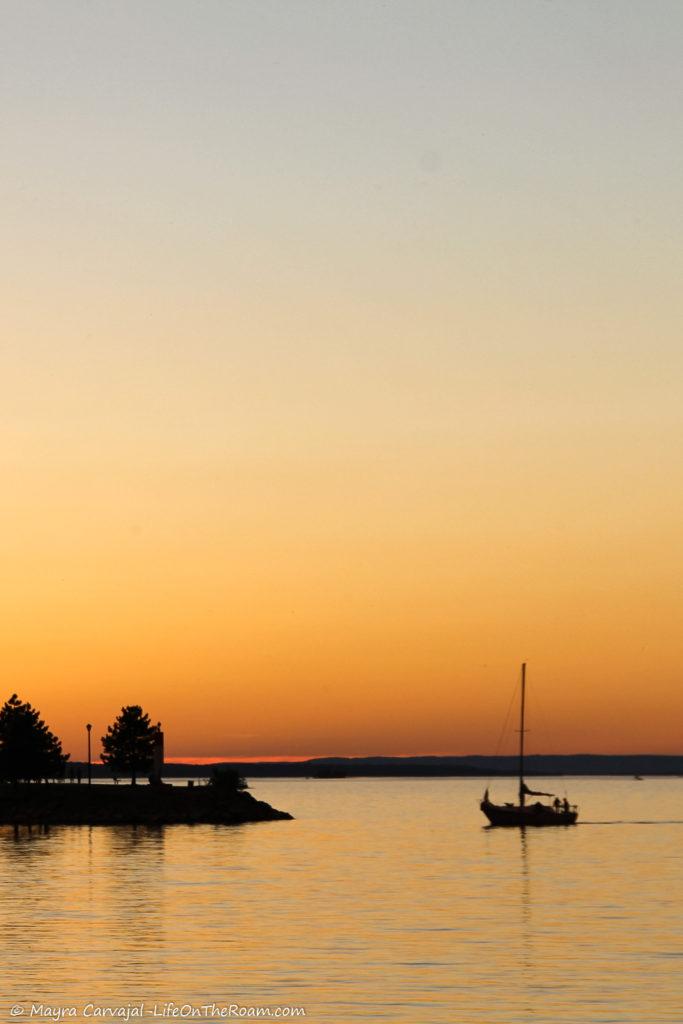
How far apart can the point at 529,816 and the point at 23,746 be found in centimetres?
5872

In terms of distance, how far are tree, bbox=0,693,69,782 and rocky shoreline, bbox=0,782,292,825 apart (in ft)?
8.88

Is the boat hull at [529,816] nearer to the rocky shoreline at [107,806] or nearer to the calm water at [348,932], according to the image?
the rocky shoreline at [107,806]

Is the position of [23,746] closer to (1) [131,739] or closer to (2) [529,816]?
(1) [131,739]

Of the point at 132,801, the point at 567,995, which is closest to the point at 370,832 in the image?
the point at 132,801

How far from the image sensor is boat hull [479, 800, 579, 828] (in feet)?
589

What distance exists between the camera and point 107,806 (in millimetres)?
175625

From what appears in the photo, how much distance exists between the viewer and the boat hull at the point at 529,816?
179625 mm

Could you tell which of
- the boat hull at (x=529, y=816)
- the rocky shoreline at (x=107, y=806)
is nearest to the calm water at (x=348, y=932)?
the rocky shoreline at (x=107, y=806)

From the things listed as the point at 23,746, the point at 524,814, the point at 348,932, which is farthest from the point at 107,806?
the point at 348,932

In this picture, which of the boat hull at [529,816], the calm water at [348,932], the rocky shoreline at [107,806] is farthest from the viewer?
the boat hull at [529,816]

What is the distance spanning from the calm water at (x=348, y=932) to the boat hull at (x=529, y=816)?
36930 mm

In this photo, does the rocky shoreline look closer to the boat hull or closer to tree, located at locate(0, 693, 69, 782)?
tree, located at locate(0, 693, 69, 782)

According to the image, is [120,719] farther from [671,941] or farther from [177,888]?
[671,941]

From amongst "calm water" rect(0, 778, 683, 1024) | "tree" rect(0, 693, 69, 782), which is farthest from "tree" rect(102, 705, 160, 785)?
"calm water" rect(0, 778, 683, 1024)
